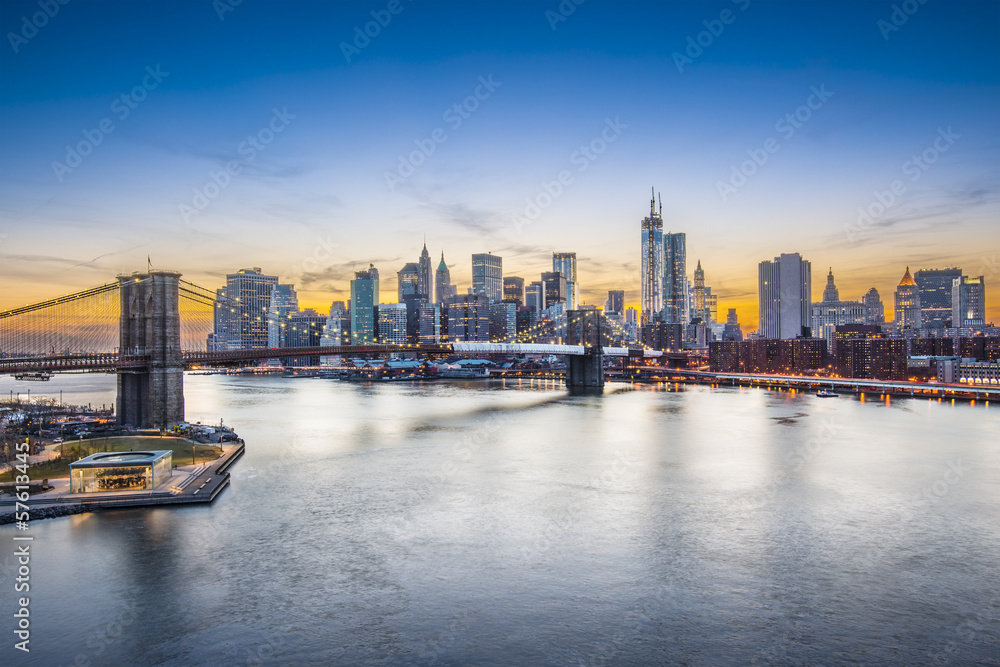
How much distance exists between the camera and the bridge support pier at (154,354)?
31.5 meters

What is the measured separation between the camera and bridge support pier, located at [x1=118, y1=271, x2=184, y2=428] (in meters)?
31.5

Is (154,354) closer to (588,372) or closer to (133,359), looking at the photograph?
(133,359)

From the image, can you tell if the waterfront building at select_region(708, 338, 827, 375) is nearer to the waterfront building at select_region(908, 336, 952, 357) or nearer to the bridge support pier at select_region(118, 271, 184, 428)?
the waterfront building at select_region(908, 336, 952, 357)

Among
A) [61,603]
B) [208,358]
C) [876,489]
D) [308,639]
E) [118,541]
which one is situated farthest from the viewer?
[208,358]

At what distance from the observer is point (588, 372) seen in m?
84.2

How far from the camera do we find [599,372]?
83.1m

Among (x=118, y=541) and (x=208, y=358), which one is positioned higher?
(x=208, y=358)

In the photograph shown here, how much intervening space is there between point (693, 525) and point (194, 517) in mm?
14679

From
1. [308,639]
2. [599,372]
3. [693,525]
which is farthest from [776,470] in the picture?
[599,372]

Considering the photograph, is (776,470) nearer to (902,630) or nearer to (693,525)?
(693,525)

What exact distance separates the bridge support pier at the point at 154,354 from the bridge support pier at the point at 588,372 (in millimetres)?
55949

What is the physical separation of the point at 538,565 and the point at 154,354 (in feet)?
83.2

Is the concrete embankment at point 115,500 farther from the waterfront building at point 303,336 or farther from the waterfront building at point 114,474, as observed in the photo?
the waterfront building at point 303,336

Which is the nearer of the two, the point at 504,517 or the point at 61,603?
the point at 61,603
